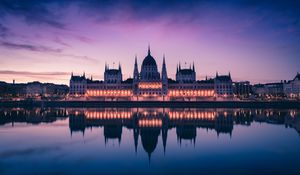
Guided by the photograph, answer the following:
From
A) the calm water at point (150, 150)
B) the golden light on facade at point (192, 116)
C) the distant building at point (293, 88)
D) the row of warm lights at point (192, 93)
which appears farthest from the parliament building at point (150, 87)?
the calm water at point (150, 150)

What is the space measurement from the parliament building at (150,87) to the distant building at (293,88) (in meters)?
32.9

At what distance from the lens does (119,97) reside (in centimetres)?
14350

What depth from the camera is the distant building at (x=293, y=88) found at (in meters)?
146

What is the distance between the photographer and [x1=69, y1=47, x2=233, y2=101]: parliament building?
143000 mm

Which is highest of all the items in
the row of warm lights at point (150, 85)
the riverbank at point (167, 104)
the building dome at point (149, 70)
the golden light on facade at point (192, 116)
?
the building dome at point (149, 70)

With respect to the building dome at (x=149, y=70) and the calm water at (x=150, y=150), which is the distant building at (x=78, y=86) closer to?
the building dome at (x=149, y=70)

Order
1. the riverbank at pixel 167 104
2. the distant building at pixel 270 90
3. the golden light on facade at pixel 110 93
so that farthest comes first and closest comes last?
the distant building at pixel 270 90 < the golden light on facade at pixel 110 93 < the riverbank at pixel 167 104

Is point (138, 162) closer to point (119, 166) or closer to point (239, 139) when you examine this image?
point (119, 166)

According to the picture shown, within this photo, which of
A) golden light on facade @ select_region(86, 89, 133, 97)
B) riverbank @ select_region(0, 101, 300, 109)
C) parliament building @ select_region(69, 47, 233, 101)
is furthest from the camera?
golden light on facade @ select_region(86, 89, 133, 97)

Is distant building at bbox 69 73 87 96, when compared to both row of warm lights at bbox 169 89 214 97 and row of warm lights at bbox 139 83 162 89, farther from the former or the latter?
row of warm lights at bbox 169 89 214 97

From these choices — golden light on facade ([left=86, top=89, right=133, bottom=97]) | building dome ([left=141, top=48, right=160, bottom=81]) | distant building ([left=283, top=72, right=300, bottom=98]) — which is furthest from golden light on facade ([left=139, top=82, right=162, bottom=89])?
distant building ([left=283, top=72, right=300, bottom=98])

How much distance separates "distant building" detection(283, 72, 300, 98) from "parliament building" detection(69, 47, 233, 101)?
32929 mm

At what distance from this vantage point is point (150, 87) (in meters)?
144

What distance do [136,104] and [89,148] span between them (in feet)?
241
